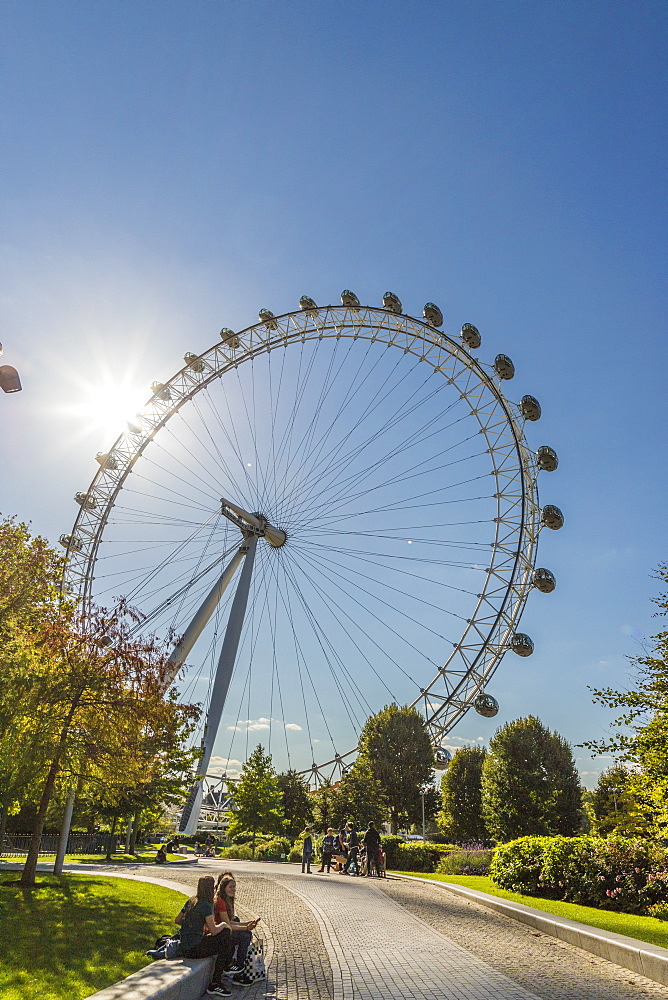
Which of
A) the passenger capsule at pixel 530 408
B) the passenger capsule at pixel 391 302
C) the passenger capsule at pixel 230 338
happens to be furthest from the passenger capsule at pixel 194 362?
the passenger capsule at pixel 530 408

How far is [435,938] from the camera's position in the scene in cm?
1158

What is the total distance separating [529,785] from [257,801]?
16.9 m

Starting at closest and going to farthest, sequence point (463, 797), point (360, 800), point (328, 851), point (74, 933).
Answer: point (74, 933) < point (328, 851) < point (360, 800) < point (463, 797)

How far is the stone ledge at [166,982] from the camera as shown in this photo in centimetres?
646

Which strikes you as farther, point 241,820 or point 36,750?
point 241,820

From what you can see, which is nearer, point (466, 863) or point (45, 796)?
point (45, 796)

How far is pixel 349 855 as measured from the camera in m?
25.8

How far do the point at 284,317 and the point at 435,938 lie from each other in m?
33.1

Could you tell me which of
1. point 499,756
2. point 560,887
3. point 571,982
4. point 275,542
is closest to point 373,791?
point 499,756

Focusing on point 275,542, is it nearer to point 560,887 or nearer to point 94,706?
point 94,706

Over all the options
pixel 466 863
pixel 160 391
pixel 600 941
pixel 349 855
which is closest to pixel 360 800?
pixel 466 863

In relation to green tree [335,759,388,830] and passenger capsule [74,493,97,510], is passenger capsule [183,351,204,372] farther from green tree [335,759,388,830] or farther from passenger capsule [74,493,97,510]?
green tree [335,759,388,830]

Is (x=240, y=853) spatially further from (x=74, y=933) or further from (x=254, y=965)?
(x=254, y=965)

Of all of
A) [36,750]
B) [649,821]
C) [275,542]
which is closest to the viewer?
[649,821]
